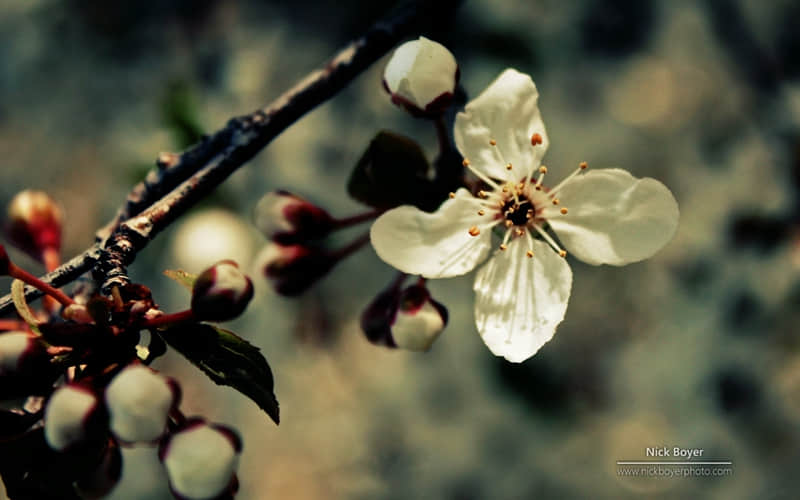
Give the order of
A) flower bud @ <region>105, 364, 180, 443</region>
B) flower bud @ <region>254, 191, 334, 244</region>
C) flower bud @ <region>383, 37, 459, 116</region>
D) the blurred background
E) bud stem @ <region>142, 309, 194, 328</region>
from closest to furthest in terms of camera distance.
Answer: flower bud @ <region>105, 364, 180, 443</region>, bud stem @ <region>142, 309, 194, 328</region>, flower bud @ <region>383, 37, 459, 116</region>, flower bud @ <region>254, 191, 334, 244</region>, the blurred background

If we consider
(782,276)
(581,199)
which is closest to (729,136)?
(782,276)

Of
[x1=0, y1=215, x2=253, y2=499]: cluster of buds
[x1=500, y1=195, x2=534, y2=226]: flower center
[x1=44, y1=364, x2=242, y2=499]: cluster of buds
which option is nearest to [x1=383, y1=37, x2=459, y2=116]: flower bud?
[x1=500, y1=195, x2=534, y2=226]: flower center

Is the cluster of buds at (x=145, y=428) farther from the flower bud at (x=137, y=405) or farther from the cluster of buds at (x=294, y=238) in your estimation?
the cluster of buds at (x=294, y=238)

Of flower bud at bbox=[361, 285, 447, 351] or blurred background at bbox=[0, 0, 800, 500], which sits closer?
flower bud at bbox=[361, 285, 447, 351]

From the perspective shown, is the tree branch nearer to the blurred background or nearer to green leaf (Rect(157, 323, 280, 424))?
green leaf (Rect(157, 323, 280, 424))

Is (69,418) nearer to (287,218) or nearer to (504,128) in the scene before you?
(287,218)

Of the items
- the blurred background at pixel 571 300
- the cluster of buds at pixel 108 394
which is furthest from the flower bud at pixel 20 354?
the blurred background at pixel 571 300

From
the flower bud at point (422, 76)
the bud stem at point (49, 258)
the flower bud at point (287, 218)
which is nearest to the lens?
the flower bud at point (422, 76)
